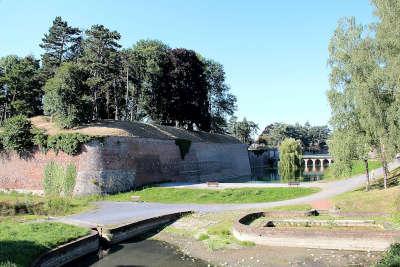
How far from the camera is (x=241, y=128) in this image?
4070 inches

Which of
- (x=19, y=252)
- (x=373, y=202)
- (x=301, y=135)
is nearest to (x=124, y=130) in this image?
(x=373, y=202)

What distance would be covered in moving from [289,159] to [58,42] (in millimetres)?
35397

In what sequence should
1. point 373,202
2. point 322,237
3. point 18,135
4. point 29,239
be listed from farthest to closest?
point 18,135
point 373,202
point 322,237
point 29,239

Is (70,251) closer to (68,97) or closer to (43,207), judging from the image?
(43,207)

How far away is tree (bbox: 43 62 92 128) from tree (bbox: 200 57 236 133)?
30.0m

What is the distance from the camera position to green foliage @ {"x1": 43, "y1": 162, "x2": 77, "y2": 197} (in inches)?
1503

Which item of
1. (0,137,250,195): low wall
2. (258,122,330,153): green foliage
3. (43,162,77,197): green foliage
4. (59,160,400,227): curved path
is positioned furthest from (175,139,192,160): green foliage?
(258,122,330,153): green foliage

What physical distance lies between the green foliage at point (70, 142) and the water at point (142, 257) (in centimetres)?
1859

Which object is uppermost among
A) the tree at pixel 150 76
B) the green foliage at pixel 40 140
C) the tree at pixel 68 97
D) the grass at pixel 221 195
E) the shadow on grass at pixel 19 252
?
the tree at pixel 150 76

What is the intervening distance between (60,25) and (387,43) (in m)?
46.0

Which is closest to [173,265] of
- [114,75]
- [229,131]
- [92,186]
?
[92,186]

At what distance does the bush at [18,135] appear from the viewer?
40281 millimetres

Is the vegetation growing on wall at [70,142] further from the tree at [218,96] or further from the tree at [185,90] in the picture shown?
the tree at [218,96]

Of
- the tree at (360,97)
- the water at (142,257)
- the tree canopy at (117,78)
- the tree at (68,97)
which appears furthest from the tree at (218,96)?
the water at (142,257)
